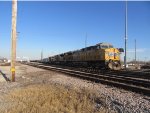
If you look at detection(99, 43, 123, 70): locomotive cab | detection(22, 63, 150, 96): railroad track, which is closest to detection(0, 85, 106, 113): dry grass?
detection(22, 63, 150, 96): railroad track

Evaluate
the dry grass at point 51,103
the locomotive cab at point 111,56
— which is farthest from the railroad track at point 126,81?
the locomotive cab at point 111,56

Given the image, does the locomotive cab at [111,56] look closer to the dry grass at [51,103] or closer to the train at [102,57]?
the train at [102,57]

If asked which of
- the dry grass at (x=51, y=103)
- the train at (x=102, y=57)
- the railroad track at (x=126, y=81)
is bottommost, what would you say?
the dry grass at (x=51, y=103)

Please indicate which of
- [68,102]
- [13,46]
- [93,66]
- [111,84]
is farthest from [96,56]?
[68,102]

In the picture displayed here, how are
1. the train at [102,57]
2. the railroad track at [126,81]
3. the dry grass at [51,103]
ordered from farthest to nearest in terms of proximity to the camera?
the train at [102,57] → the railroad track at [126,81] → the dry grass at [51,103]

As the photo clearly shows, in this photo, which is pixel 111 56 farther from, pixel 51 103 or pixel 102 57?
pixel 51 103

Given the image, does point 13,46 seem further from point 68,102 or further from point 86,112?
point 86,112

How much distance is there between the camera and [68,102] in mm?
9156

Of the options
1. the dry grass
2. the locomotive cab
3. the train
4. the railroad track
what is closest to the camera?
the dry grass

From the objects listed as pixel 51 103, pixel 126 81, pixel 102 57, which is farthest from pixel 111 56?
pixel 51 103

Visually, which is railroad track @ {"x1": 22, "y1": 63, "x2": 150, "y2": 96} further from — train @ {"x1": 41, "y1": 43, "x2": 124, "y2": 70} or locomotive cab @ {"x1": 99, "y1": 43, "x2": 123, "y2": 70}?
train @ {"x1": 41, "y1": 43, "x2": 124, "y2": 70}

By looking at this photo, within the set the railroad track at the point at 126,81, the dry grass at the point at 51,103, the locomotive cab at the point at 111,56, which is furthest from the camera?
the locomotive cab at the point at 111,56

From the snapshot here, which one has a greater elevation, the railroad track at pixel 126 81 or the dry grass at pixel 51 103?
the railroad track at pixel 126 81

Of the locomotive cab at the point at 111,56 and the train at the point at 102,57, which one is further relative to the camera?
the train at the point at 102,57
